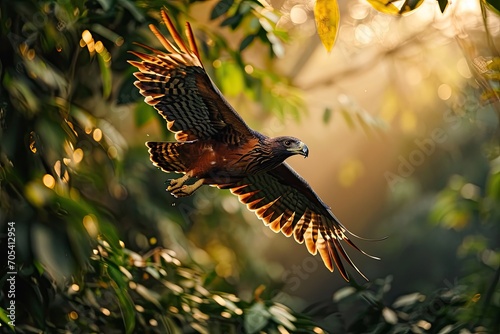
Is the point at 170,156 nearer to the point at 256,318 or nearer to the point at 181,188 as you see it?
the point at 181,188

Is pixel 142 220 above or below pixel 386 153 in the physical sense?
below

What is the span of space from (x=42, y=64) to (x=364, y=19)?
3.53 meters

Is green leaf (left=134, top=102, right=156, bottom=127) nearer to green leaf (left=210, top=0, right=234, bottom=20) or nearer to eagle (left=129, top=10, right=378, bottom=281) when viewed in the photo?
green leaf (left=210, top=0, right=234, bottom=20)

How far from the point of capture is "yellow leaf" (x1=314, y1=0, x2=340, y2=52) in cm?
108

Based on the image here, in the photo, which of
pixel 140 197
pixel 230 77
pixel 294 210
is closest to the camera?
pixel 294 210

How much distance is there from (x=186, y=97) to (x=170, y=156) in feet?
0.33

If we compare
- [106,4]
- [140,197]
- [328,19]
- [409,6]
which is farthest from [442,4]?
[140,197]

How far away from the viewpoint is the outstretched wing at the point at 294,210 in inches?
57.9

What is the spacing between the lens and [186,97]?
1.27 metres

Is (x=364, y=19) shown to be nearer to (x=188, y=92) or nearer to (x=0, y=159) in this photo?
(x=0, y=159)

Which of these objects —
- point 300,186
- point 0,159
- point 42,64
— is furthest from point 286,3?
point 300,186

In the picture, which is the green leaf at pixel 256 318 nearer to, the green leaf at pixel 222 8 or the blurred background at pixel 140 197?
the blurred background at pixel 140 197

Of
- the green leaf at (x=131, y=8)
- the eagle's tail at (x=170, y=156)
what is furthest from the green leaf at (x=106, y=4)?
the eagle's tail at (x=170, y=156)

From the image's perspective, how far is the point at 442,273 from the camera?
7.28 m
